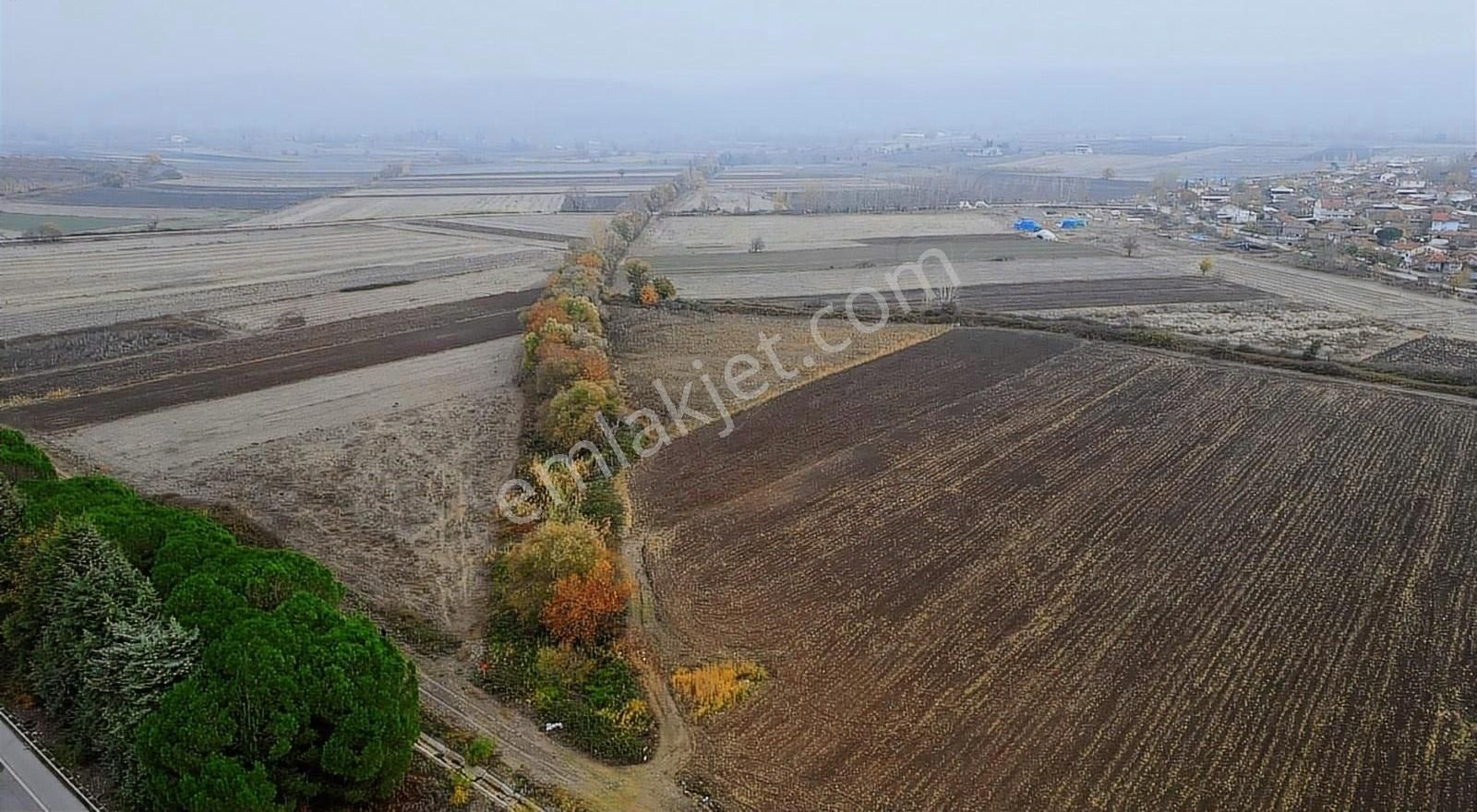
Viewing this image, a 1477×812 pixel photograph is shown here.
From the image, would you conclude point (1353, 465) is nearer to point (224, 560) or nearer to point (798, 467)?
point (798, 467)

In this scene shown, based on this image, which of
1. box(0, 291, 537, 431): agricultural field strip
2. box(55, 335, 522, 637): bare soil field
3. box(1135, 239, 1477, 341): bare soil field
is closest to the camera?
box(55, 335, 522, 637): bare soil field

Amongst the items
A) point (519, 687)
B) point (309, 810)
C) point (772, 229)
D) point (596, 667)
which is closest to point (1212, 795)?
point (596, 667)

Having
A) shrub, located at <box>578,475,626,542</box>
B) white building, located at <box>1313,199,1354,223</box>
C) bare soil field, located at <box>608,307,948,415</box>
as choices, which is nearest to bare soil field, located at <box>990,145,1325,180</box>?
white building, located at <box>1313,199,1354,223</box>

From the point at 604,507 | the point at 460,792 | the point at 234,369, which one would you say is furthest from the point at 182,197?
the point at 460,792

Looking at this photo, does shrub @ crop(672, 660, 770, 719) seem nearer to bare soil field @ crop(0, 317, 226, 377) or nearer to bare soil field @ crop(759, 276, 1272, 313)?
bare soil field @ crop(759, 276, 1272, 313)

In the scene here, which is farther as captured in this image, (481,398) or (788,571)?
(481,398)

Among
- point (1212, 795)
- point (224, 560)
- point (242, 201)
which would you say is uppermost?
point (242, 201)

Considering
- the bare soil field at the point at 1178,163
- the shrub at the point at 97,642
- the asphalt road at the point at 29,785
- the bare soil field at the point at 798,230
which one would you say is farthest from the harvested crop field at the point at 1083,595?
the bare soil field at the point at 1178,163
